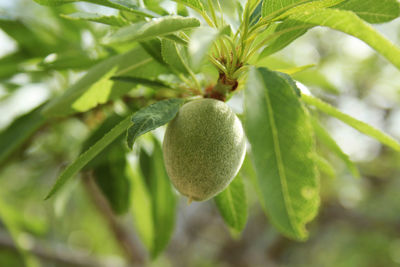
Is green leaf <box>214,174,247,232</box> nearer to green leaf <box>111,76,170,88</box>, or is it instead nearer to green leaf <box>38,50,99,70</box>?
green leaf <box>111,76,170,88</box>

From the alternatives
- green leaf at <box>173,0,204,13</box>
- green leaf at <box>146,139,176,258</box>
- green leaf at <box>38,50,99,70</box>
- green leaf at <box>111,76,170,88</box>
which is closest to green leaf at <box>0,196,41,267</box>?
green leaf at <box>146,139,176,258</box>

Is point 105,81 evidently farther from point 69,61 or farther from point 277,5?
point 277,5

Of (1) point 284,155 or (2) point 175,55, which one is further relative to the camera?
(2) point 175,55

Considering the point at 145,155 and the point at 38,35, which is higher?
the point at 38,35

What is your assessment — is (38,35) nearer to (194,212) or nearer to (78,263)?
(78,263)

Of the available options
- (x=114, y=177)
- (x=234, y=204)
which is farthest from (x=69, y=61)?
(x=234, y=204)

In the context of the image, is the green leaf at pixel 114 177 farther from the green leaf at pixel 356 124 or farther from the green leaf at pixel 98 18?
the green leaf at pixel 356 124

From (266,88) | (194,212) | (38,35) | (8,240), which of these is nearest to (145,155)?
(38,35)

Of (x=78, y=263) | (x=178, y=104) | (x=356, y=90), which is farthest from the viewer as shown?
(x=356, y=90)
